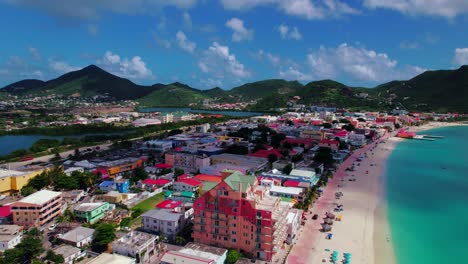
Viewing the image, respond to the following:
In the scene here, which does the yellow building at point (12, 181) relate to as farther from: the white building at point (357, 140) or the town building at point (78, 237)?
the white building at point (357, 140)

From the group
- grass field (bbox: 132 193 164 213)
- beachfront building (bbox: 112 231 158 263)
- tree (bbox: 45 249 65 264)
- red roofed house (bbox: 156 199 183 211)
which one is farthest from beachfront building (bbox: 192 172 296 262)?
grass field (bbox: 132 193 164 213)

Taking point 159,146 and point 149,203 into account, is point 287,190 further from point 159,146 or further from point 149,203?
point 159,146

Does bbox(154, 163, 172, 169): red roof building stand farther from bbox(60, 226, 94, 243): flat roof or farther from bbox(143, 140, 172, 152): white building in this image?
bbox(60, 226, 94, 243): flat roof

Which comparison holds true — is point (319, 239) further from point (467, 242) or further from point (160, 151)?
point (160, 151)

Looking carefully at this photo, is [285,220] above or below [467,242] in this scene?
above

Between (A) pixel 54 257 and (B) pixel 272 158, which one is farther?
(B) pixel 272 158

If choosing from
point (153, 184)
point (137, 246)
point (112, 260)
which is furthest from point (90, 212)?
point (153, 184)

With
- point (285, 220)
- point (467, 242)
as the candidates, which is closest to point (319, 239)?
point (285, 220)
